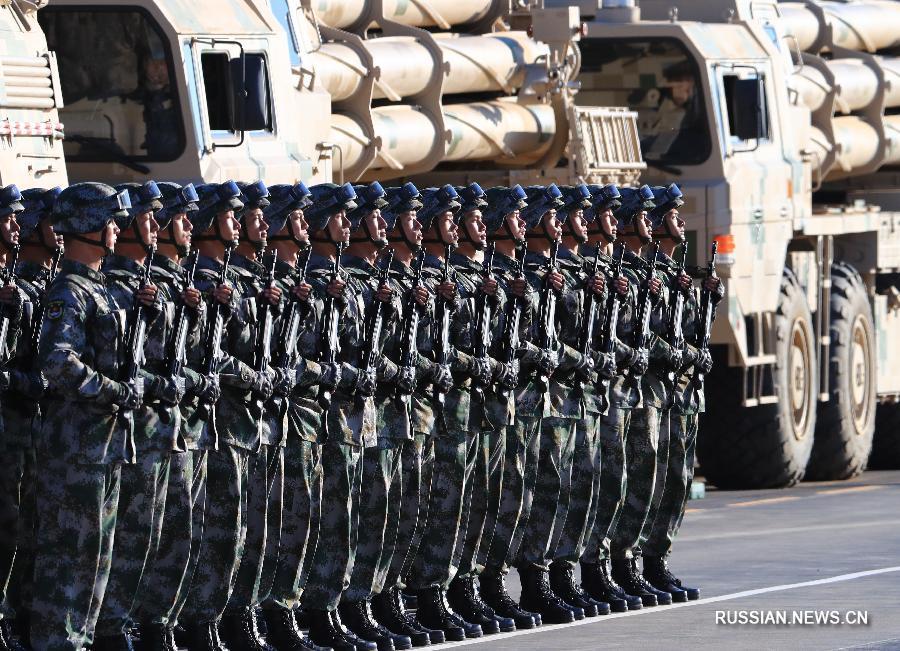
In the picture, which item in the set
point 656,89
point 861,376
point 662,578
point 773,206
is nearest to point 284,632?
point 662,578

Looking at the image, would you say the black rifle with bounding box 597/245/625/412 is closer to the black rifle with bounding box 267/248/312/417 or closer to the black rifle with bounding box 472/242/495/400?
the black rifle with bounding box 472/242/495/400

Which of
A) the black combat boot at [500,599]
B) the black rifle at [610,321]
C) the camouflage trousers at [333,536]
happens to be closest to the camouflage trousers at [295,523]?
the camouflage trousers at [333,536]

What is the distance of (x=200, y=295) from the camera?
877 centimetres

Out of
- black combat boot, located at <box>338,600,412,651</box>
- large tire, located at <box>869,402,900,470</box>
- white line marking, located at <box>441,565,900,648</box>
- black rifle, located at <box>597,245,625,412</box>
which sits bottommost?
large tire, located at <box>869,402,900,470</box>

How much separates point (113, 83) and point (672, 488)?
3169 millimetres

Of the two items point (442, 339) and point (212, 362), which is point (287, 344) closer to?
point (212, 362)

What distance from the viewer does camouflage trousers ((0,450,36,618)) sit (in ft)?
28.3

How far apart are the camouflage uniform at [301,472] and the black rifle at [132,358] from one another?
911mm

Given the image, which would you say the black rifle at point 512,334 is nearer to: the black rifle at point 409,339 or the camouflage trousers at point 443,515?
the camouflage trousers at point 443,515

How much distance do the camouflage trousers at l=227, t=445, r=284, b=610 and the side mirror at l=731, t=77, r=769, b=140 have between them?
8.19m

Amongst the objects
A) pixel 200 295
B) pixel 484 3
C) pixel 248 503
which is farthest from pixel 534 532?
pixel 484 3

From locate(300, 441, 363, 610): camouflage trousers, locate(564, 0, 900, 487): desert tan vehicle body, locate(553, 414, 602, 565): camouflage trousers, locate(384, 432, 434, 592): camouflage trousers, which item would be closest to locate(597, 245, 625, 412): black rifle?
locate(553, 414, 602, 565): camouflage trousers

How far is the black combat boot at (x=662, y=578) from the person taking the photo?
1154 centimetres

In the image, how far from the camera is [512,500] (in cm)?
1068
